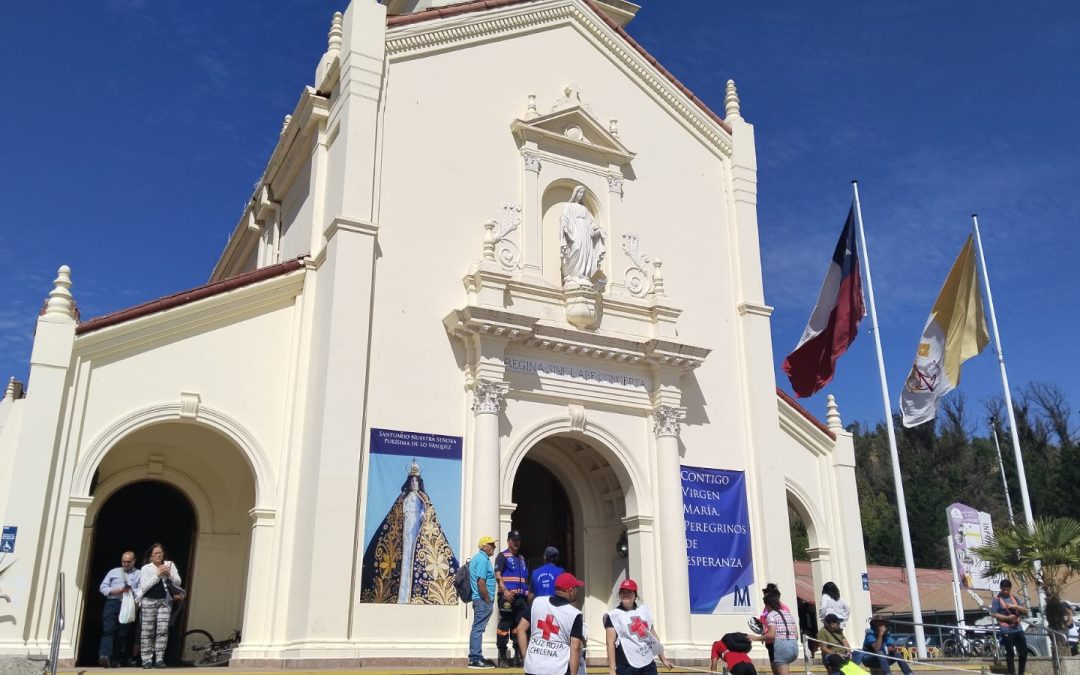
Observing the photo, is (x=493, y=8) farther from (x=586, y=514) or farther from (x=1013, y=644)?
(x=1013, y=644)

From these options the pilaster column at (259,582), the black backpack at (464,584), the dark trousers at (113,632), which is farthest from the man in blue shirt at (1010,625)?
the dark trousers at (113,632)

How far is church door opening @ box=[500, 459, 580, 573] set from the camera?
1905 centimetres

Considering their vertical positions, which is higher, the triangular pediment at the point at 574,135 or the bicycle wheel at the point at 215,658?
the triangular pediment at the point at 574,135

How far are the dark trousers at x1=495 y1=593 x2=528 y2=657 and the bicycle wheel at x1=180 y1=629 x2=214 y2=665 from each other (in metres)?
6.62

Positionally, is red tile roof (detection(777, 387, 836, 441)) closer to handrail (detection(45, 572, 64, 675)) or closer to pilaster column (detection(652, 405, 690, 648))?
pilaster column (detection(652, 405, 690, 648))

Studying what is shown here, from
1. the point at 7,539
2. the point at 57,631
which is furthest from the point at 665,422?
the point at 7,539

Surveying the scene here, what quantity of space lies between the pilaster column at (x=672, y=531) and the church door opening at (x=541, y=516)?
243 cm

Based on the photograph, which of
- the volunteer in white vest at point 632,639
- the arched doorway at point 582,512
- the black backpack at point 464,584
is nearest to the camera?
the volunteer in white vest at point 632,639

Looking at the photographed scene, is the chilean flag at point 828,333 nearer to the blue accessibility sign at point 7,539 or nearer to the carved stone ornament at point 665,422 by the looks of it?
the carved stone ornament at point 665,422

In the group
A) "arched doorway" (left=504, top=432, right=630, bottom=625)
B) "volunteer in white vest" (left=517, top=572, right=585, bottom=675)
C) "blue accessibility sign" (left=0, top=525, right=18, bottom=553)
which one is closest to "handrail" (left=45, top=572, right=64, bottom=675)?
"blue accessibility sign" (left=0, top=525, right=18, bottom=553)

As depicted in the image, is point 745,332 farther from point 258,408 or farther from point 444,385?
point 258,408

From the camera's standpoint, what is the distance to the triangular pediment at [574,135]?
1858cm

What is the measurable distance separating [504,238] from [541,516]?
6.23 meters

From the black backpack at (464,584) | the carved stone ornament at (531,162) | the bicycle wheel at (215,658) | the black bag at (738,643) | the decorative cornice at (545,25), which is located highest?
the decorative cornice at (545,25)
